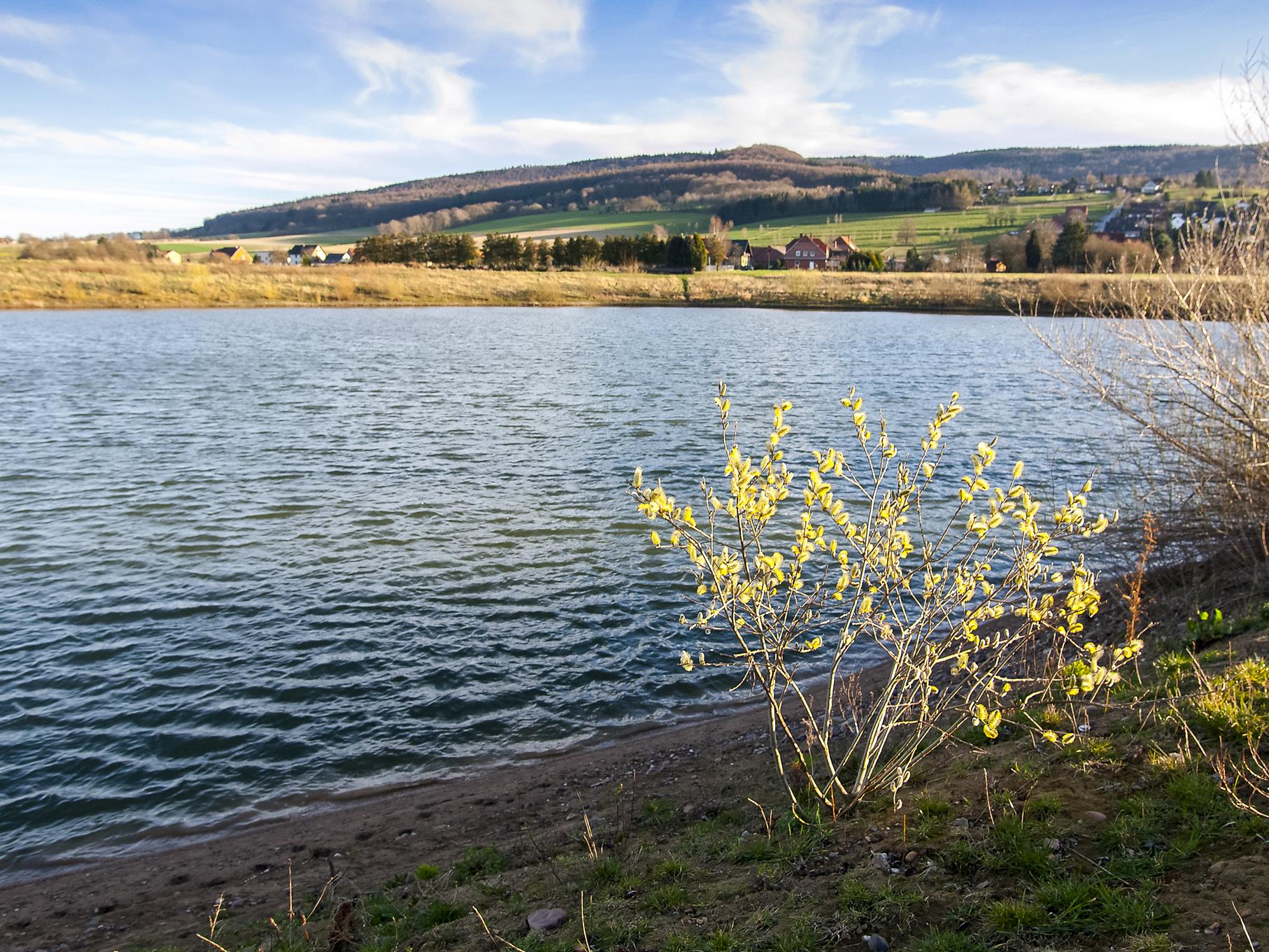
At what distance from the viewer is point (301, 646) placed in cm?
1061

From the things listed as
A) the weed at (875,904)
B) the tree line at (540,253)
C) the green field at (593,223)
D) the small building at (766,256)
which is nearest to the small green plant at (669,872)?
the weed at (875,904)

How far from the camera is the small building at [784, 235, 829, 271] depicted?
116 m

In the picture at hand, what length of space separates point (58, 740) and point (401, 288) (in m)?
73.9

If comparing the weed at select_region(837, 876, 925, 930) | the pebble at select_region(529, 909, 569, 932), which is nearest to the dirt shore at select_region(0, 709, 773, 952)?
the pebble at select_region(529, 909, 569, 932)

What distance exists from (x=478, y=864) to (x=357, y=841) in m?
1.54

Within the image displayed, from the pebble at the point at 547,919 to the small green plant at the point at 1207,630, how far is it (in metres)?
6.57

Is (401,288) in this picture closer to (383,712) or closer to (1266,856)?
(383,712)

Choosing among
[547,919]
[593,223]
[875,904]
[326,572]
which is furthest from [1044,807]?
[593,223]

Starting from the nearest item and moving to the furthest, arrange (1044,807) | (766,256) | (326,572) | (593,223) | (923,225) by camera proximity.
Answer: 1. (1044,807)
2. (326,572)
3. (766,256)
4. (923,225)
5. (593,223)

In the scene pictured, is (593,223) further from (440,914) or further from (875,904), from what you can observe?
(875,904)

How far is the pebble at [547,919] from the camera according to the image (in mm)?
4684

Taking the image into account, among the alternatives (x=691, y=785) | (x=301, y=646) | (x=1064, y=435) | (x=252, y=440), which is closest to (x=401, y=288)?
(x=252, y=440)

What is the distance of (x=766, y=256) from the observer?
121 meters

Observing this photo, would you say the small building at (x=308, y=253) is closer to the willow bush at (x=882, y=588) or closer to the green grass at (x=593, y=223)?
the green grass at (x=593, y=223)
